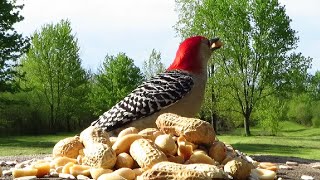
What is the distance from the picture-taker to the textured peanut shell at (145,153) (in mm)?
3229

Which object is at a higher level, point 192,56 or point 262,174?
point 192,56

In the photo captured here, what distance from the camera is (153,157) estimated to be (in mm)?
3242

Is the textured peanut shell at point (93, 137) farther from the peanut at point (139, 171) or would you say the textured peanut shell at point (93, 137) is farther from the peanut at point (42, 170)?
the peanut at point (139, 171)

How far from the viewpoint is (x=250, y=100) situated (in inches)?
1038

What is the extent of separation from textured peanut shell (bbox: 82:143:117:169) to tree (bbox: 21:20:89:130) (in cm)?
2884

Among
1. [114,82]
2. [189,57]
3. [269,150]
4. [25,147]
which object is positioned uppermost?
[114,82]

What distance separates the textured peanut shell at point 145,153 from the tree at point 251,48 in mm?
22790

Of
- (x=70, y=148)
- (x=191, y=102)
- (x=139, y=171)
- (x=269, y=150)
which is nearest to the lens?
(x=139, y=171)

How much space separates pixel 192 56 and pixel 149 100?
0.67 m

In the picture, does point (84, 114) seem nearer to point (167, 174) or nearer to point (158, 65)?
point (158, 65)

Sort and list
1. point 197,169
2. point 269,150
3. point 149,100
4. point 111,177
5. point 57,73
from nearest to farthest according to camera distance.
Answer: point 197,169 → point 111,177 → point 149,100 → point 269,150 → point 57,73

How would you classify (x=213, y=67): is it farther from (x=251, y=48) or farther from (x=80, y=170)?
(x=80, y=170)

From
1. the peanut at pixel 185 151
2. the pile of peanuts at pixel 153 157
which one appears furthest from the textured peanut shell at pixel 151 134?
the peanut at pixel 185 151

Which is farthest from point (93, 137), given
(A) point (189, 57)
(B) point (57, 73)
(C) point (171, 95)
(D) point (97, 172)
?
(B) point (57, 73)
